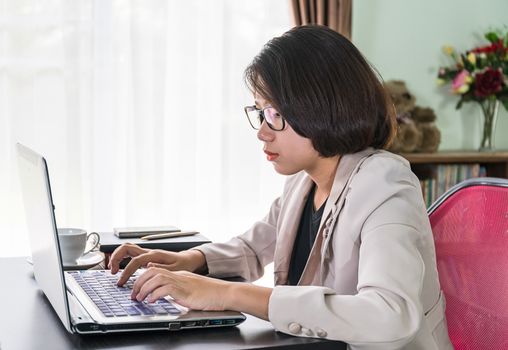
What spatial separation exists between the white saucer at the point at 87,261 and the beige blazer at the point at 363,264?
0.23 meters

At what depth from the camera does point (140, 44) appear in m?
3.06

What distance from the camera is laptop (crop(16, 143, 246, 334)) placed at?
3.64ft

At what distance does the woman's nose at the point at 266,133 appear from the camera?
4.93ft

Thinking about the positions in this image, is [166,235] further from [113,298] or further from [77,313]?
[77,313]

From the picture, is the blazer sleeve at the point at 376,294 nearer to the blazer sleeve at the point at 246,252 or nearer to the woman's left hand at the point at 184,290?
the woman's left hand at the point at 184,290

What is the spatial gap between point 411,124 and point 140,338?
2444 millimetres

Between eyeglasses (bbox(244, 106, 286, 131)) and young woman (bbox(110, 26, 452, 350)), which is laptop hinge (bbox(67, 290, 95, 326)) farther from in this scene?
eyeglasses (bbox(244, 106, 286, 131))

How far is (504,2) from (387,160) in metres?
2.69

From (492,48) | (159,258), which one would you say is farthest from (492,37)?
(159,258)

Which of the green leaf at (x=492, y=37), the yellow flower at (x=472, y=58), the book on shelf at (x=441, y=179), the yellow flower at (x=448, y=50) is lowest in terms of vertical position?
the book on shelf at (x=441, y=179)

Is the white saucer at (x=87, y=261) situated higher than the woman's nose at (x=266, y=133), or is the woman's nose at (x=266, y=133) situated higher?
the woman's nose at (x=266, y=133)

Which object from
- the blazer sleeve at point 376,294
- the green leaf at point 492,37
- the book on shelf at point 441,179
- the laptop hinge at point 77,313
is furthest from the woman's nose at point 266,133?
the green leaf at point 492,37

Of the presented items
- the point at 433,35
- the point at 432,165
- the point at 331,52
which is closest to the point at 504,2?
the point at 433,35

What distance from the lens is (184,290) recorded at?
1217 mm
